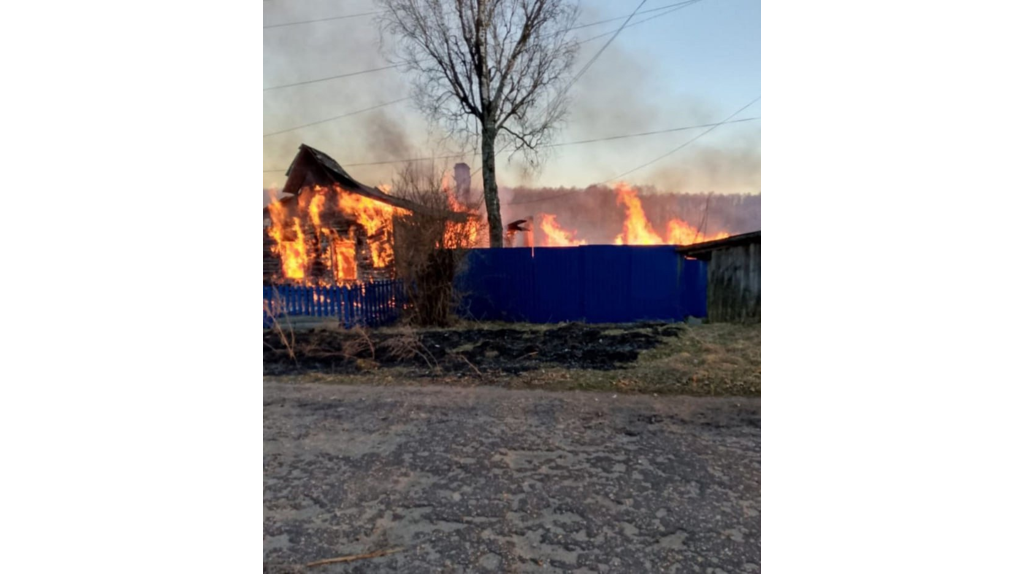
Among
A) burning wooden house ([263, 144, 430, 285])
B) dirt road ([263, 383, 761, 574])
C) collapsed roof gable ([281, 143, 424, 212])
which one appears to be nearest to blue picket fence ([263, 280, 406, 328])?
burning wooden house ([263, 144, 430, 285])

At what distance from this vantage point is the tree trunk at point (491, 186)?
8.19 meters

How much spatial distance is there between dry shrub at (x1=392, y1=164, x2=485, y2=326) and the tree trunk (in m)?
1.37

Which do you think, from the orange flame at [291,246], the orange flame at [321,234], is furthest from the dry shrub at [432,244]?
the orange flame at [291,246]

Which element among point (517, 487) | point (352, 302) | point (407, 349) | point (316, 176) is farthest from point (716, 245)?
point (316, 176)

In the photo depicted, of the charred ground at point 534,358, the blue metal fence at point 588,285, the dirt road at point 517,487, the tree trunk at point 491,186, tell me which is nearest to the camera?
the dirt road at point 517,487

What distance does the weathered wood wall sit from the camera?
575 centimetres

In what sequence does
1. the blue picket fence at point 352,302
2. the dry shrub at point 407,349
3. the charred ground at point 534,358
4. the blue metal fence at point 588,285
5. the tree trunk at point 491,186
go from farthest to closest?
1. the tree trunk at point 491,186
2. the blue metal fence at point 588,285
3. the blue picket fence at point 352,302
4. the dry shrub at point 407,349
5. the charred ground at point 534,358

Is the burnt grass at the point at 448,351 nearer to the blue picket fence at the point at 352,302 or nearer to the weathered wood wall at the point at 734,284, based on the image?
the blue picket fence at the point at 352,302

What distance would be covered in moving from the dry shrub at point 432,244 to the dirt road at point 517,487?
3696 millimetres

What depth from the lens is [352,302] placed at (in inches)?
259

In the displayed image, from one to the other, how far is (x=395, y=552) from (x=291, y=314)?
577 cm

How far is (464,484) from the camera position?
1.86 metres

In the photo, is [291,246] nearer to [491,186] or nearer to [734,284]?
[491,186]

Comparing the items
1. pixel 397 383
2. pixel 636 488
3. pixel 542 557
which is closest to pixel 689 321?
pixel 397 383
